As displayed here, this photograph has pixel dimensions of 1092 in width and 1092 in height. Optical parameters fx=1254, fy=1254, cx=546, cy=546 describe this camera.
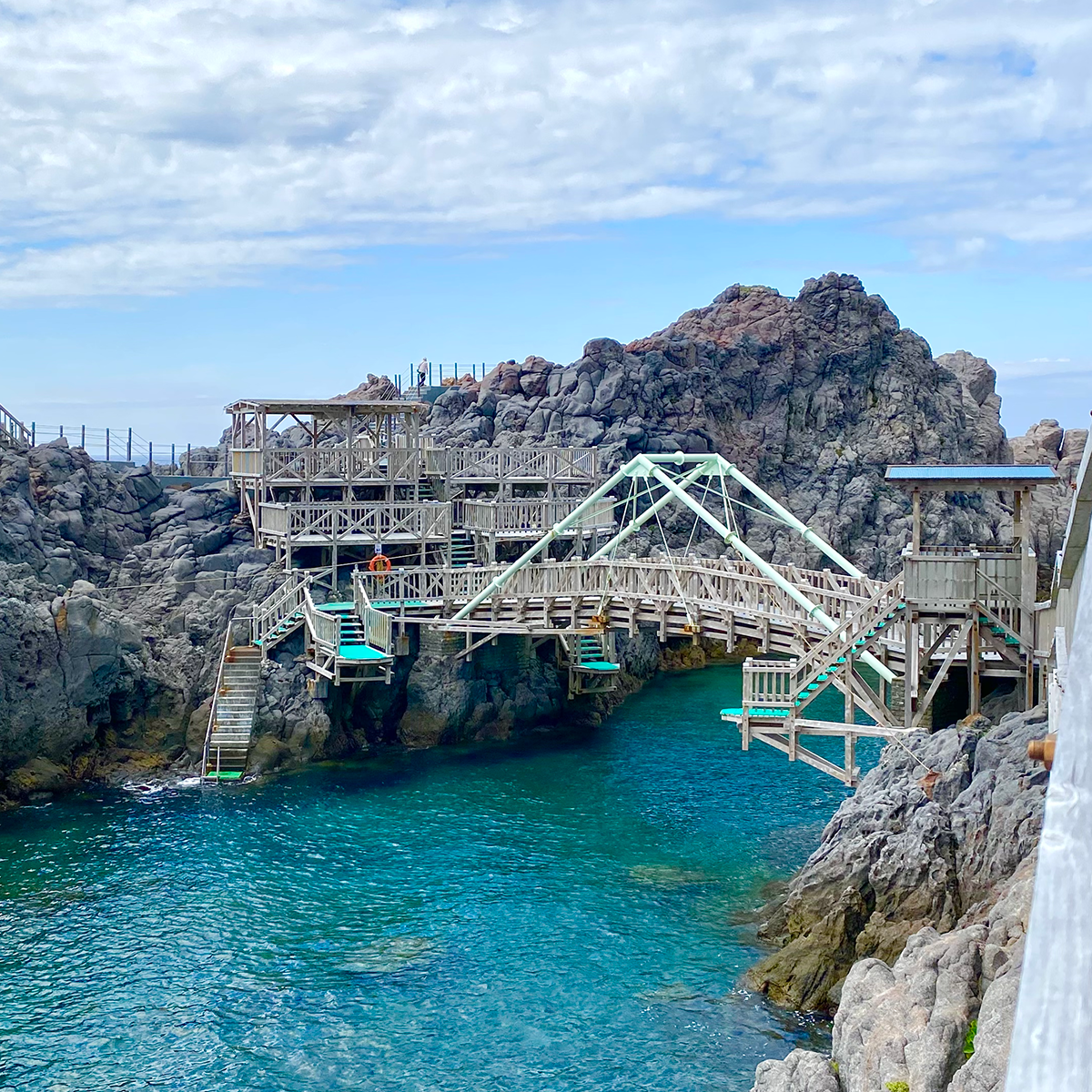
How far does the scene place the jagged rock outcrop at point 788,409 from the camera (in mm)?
63781

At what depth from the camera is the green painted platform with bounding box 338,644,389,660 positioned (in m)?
38.2

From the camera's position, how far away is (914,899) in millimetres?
22469

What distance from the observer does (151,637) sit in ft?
137

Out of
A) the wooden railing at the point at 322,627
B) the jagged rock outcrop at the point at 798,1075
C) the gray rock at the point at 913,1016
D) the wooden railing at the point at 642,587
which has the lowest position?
the jagged rock outcrop at the point at 798,1075

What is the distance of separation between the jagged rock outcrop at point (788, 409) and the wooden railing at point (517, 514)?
A: 41.9ft

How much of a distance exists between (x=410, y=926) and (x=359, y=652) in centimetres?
1317

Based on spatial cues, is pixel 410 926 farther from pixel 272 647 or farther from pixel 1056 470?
pixel 1056 470

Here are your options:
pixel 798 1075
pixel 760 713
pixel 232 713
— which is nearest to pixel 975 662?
pixel 760 713

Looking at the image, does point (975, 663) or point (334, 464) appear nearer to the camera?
point (975, 663)

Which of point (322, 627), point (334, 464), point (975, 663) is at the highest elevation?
point (334, 464)

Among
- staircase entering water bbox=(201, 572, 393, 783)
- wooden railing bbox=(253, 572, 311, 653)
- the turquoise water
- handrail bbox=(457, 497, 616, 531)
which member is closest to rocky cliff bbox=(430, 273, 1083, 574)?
handrail bbox=(457, 497, 616, 531)

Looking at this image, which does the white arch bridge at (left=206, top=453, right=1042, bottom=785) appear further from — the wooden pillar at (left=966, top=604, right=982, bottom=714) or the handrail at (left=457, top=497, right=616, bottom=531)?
the handrail at (left=457, top=497, right=616, bottom=531)

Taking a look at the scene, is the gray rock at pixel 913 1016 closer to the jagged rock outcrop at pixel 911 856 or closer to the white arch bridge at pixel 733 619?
the jagged rock outcrop at pixel 911 856

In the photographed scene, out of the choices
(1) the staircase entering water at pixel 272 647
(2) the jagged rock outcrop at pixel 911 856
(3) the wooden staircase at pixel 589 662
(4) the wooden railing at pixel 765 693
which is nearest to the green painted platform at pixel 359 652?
(1) the staircase entering water at pixel 272 647
